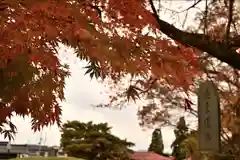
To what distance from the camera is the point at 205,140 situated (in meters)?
5.33

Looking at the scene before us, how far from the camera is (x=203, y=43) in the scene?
4801 mm

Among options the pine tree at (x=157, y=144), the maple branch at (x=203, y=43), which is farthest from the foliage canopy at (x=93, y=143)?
the maple branch at (x=203, y=43)

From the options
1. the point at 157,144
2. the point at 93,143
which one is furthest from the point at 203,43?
the point at 157,144

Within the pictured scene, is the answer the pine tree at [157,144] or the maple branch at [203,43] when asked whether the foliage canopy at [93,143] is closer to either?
the pine tree at [157,144]

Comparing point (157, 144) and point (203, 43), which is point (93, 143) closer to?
point (157, 144)

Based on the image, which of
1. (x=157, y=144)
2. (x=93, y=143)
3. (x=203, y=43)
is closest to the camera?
(x=203, y=43)

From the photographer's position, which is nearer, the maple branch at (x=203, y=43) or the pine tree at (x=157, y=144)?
the maple branch at (x=203, y=43)

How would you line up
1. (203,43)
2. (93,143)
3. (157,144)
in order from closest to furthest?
(203,43), (93,143), (157,144)

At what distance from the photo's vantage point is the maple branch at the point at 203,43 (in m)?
4.73

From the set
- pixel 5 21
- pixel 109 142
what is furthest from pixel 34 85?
pixel 109 142

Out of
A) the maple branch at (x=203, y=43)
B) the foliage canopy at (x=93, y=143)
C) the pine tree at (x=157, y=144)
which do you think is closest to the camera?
the maple branch at (x=203, y=43)

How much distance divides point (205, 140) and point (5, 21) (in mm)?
3420

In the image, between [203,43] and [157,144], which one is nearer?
[203,43]

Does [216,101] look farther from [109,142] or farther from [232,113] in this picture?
[109,142]
